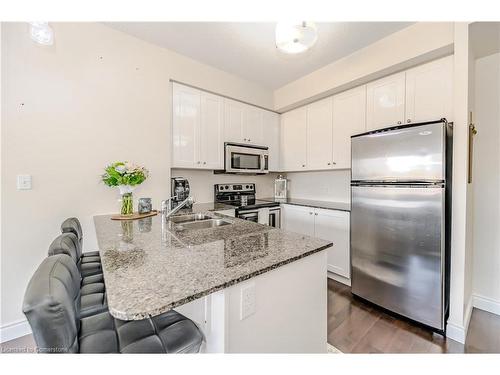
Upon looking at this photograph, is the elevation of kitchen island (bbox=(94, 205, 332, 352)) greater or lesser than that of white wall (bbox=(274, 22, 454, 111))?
lesser

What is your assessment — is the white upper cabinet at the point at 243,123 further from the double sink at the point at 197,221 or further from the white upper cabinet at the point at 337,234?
the white upper cabinet at the point at 337,234

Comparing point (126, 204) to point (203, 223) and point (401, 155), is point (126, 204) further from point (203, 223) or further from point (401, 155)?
point (401, 155)

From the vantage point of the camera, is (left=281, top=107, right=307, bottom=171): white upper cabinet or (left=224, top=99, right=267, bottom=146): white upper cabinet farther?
(left=281, top=107, right=307, bottom=171): white upper cabinet

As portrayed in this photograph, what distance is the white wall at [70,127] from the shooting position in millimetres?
1706

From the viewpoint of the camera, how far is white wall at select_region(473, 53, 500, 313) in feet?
6.72

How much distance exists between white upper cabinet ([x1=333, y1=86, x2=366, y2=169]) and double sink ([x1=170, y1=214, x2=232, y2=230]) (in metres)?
1.79

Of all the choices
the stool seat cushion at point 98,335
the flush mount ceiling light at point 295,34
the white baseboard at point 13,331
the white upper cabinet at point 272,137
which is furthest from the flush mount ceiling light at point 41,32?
the white upper cabinet at point 272,137

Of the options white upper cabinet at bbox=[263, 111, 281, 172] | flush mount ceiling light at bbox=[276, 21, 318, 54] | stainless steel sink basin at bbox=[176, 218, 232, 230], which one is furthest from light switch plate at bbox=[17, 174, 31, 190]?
white upper cabinet at bbox=[263, 111, 281, 172]

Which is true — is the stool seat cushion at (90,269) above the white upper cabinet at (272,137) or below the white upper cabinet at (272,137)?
below

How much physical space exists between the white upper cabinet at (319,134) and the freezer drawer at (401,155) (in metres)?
0.76

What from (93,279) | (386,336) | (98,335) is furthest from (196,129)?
(386,336)

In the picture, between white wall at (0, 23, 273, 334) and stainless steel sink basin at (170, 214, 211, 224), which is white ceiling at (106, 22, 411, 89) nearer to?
white wall at (0, 23, 273, 334)

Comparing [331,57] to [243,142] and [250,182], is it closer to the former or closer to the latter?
[243,142]

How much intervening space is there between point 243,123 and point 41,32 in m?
2.15
